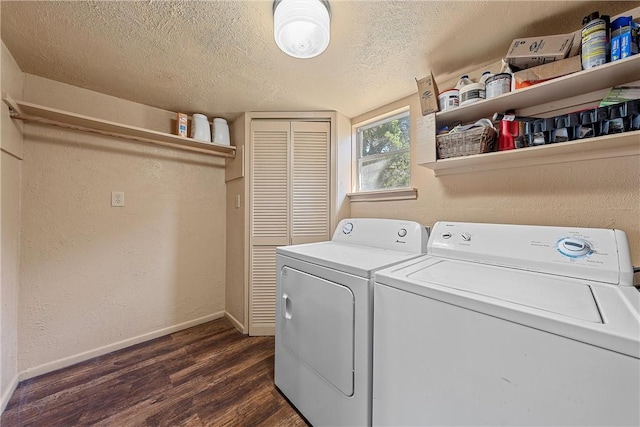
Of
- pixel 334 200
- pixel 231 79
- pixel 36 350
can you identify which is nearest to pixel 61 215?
pixel 36 350

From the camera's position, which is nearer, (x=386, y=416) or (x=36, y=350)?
(x=386, y=416)

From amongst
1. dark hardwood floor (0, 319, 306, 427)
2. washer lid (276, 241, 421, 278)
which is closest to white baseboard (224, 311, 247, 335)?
dark hardwood floor (0, 319, 306, 427)

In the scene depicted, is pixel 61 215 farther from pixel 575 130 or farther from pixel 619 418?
pixel 575 130

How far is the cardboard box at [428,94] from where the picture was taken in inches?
55.2

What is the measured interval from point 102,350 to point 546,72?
11.2ft

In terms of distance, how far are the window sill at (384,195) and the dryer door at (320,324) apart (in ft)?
3.32

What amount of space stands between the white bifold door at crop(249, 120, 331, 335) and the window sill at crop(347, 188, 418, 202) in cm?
29

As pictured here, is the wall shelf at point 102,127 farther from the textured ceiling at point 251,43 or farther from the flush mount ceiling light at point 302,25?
the flush mount ceiling light at point 302,25

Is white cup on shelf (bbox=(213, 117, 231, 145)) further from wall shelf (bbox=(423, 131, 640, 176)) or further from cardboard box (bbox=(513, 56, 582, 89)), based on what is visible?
cardboard box (bbox=(513, 56, 582, 89))

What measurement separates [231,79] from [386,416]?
2169mm

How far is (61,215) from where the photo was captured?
1701 millimetres

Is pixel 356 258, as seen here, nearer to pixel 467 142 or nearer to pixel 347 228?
pixel 347 228

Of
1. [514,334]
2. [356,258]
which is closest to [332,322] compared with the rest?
[356,258]

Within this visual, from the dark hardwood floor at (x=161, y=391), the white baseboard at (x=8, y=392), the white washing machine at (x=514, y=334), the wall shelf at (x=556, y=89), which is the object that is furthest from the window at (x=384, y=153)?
the white baseboard at (x=8, y=392)
